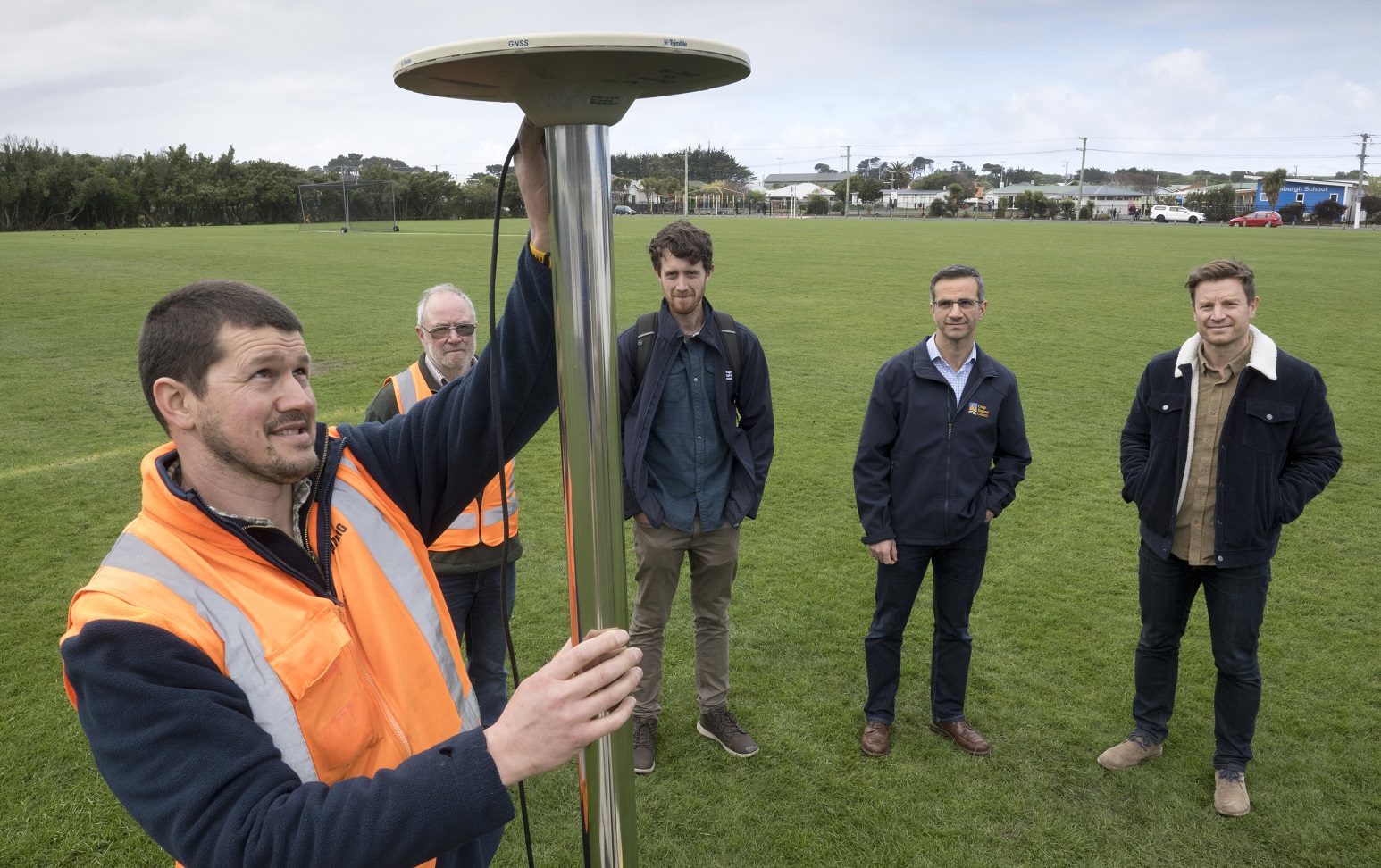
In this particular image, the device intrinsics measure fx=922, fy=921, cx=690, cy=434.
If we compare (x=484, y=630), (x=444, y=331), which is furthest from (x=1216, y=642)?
(x=444, y=331)

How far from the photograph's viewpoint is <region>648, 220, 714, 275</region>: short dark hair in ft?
12.8

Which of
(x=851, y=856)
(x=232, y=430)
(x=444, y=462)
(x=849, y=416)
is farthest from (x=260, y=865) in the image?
(x=849, y=416)

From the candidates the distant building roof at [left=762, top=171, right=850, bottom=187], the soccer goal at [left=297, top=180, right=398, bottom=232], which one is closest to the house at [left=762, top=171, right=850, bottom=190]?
the distant building roof at [left=762, top=171, right=850, bottom=187]

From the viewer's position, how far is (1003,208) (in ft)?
256

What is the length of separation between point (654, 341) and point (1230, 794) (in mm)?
3070

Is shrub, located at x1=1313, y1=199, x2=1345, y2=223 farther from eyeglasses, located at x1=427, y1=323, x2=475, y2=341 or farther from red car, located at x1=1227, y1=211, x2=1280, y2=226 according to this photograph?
eyeglasses, located at x1=427, y1=323, x2=475, y2=341

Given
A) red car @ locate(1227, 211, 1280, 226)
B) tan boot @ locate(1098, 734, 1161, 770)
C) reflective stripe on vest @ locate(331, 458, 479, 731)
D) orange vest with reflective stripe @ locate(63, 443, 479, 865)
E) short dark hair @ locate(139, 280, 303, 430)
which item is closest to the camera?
orange vest with reflective stripe @ locate(63, 443, 479, 865)

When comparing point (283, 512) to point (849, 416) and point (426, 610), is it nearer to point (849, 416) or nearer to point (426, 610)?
point (426, 610)

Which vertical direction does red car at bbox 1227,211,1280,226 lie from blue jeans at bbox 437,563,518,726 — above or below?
above

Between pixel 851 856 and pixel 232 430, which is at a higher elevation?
pixel 232 430

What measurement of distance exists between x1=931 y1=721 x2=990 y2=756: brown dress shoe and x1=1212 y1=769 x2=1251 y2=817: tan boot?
0.93 meters

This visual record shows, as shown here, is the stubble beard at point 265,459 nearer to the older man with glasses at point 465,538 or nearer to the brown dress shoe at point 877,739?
the older man with glasses at point 465,538

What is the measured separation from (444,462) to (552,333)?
1.35 feet

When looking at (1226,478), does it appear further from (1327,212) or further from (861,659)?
(1327,212)
